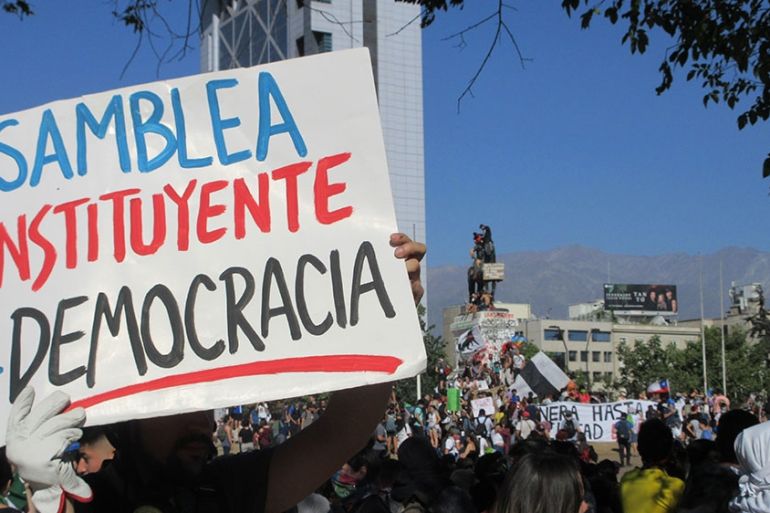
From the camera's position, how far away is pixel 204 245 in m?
2.65

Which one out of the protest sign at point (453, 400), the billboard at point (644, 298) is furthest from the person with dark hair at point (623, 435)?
the billboard at point (644, 298)

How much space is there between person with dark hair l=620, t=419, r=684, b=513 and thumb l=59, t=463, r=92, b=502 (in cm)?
349

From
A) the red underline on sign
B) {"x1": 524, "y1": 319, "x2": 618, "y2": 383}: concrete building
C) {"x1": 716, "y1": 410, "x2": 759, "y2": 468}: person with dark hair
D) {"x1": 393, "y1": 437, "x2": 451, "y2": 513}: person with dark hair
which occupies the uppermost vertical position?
the red underline on sign

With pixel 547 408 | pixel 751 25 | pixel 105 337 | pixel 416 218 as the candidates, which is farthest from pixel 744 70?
pixel 416 218

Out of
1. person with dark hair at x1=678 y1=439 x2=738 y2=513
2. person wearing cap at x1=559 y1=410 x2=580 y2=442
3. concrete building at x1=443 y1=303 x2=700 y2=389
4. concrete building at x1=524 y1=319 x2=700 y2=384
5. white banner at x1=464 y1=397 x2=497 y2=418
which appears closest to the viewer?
person with dark hair at x1=678 y1=439 x2=738 y2=513

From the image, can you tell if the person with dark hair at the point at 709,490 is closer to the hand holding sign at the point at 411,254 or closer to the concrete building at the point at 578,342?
the hand holding sign at the point at 411,254

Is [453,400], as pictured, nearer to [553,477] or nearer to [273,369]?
[553,477]

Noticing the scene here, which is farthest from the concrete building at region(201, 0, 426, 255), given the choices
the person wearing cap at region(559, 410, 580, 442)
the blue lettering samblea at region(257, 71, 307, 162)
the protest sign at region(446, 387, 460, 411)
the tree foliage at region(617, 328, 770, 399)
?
the blue lettering samblea at region(257, 71, 307, 162)

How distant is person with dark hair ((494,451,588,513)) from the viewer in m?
3.08

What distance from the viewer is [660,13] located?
25.6 ft

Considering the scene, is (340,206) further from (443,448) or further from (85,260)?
(443,448)

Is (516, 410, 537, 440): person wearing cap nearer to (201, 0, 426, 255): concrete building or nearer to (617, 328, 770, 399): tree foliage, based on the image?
(617, 328, 770, 399): tree foliage

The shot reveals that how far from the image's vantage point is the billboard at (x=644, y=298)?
14138 cm

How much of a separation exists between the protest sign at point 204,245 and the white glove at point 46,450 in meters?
0.14
